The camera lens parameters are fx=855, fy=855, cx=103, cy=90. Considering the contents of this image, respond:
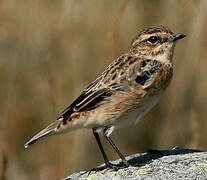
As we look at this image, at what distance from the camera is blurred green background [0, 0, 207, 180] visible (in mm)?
10773

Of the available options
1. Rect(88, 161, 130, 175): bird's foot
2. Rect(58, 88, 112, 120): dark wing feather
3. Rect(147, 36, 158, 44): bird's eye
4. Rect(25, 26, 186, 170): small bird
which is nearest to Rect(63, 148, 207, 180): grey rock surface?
Rect(88, 161, 130, 175): bird's foot

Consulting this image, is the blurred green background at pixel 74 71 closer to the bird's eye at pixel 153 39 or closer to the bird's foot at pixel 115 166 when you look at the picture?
the bird's eye at pixel 153 39

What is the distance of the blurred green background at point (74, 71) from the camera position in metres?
10.8

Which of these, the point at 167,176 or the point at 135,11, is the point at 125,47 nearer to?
the point at 135,11

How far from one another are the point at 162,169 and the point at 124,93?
39.4 inches

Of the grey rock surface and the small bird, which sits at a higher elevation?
the small bird

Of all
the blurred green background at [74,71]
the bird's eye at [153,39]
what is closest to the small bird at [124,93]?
the bird's eye at [153,39]

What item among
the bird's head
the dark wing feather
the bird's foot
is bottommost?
the bird's foot

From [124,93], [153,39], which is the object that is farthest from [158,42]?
[124,93]

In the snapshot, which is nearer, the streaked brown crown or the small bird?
the small bird

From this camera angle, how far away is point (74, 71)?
10836 millimetres

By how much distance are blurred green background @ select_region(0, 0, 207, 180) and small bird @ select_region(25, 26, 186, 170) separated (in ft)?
4.12

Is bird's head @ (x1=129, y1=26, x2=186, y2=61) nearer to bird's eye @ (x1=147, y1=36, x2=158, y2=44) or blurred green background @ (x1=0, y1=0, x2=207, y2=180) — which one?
bird's eye @ (x1=147, y1=36, x2=158, y2=44)

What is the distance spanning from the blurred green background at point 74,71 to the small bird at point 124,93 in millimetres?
1255
